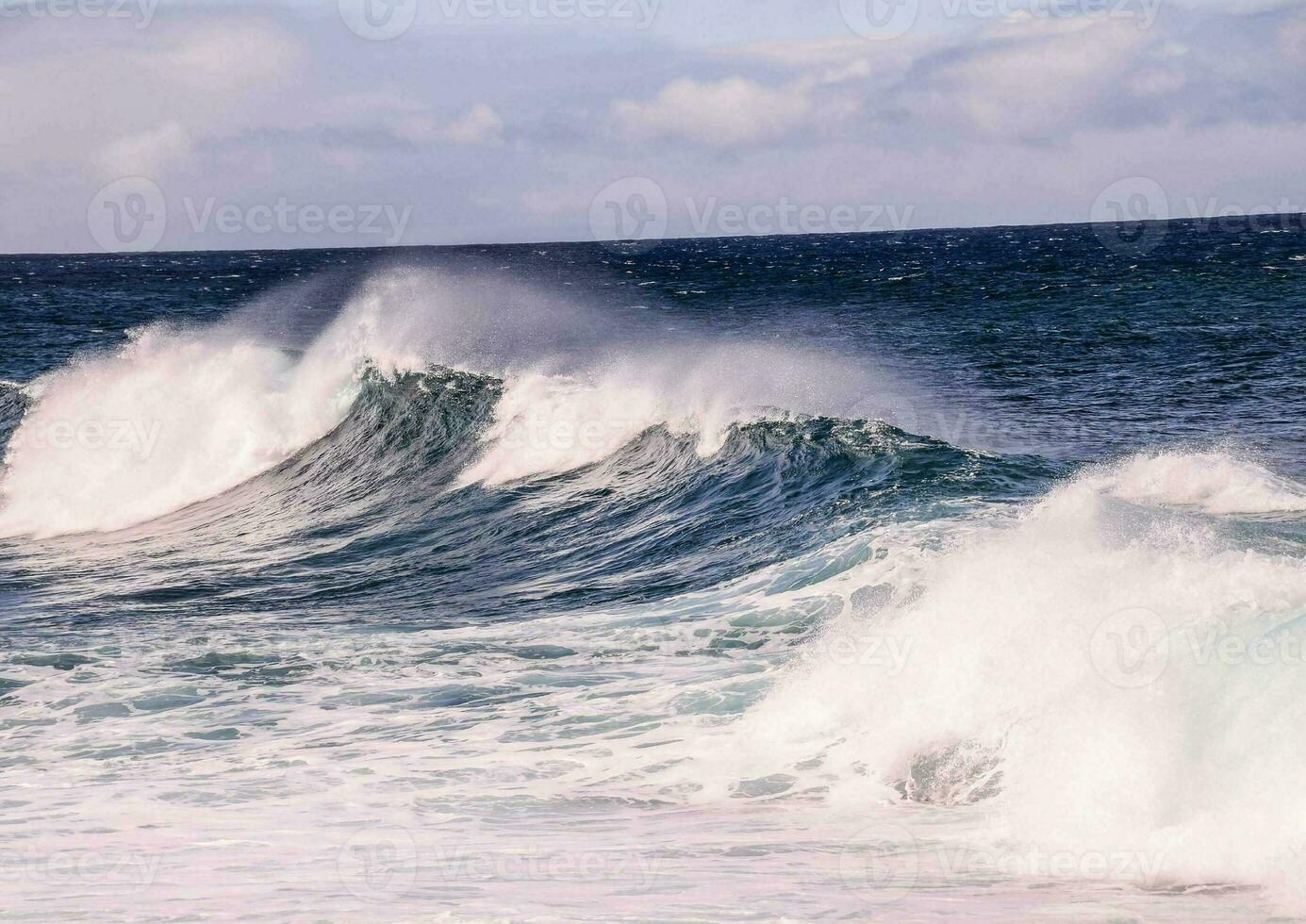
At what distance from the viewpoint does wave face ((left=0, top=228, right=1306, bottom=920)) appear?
589 cm

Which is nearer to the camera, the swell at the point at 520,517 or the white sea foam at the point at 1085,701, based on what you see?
the white sea foam at the point at 1085,701

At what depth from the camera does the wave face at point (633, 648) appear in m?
5.89

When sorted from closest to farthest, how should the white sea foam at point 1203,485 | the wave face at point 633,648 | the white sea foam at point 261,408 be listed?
the wave face at point 633,648, the white sea foam at point 1203,485, the white sea foam at point 261,408

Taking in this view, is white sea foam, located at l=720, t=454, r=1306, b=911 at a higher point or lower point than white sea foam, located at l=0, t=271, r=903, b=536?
lower

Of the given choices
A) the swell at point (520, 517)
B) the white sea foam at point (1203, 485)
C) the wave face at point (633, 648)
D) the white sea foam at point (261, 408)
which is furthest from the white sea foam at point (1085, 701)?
the white sea foam at point (261, 408)

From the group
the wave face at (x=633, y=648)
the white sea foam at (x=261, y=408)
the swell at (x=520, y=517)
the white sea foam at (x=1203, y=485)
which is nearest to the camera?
the wave face at (x=633, y=648)

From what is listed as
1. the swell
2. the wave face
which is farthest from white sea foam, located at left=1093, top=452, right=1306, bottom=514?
the swell

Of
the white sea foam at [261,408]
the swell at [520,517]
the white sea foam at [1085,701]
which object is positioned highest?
the white sea foam at [261,408]

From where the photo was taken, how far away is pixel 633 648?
1002 centimetres

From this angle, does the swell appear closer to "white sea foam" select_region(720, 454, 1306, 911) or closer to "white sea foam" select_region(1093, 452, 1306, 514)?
"white sea foam" select_region(1093, 452, 1306, 514)

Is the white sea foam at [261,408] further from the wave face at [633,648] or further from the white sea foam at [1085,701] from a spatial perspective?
the white sea foam at [1085,701]

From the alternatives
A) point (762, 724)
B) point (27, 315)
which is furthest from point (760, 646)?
point (27, 315)

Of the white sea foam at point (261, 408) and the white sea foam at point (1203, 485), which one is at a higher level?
the white sea foam at point (261, 408)

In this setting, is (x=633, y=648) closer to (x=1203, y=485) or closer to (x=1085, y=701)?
(x=1085, y=701)
